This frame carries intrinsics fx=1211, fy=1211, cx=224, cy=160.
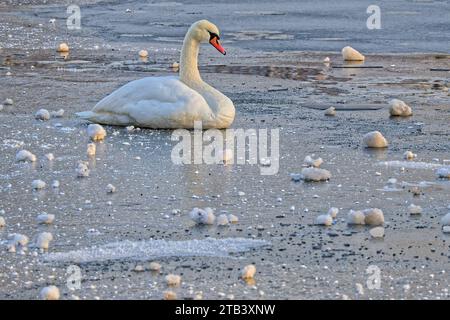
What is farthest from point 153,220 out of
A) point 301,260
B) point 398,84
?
point 398,84

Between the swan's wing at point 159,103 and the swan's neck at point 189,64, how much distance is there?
0.31 m

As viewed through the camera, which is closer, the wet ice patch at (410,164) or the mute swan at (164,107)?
the wet ice patch at (410,164)

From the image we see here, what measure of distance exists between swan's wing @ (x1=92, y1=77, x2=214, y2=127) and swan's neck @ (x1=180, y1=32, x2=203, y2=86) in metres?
0.31

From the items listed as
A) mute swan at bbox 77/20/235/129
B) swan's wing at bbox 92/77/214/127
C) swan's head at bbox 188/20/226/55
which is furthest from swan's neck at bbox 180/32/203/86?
swan's wing at bbox 92/77/214/127

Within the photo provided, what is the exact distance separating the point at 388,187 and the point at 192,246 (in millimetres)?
2157

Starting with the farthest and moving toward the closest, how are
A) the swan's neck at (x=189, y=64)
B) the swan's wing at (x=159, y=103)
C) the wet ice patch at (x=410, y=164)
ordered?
the swan's neck at (x=189, y=64)
the swan's wing at (x=159, y=103)
the wet ice patch at (x=410, y=164)

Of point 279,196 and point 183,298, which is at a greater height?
point 279,196

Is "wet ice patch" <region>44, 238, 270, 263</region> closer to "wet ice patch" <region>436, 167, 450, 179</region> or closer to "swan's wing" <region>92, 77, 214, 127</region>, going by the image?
"wet ice patch" <region>436, 167, 450, 179</region>

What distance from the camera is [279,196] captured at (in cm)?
887

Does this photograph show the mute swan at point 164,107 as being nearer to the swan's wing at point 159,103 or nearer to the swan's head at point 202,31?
the swan's wing at point 159,103

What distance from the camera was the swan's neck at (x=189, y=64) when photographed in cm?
1183

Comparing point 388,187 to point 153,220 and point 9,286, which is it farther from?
point 9,286

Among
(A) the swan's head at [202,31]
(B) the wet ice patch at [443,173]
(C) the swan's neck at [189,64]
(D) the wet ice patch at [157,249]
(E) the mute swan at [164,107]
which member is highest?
(A) the swan's head at [202,31]

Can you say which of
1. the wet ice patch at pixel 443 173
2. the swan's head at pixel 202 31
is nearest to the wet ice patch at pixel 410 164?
the wet ice patch at pixel 443 173
